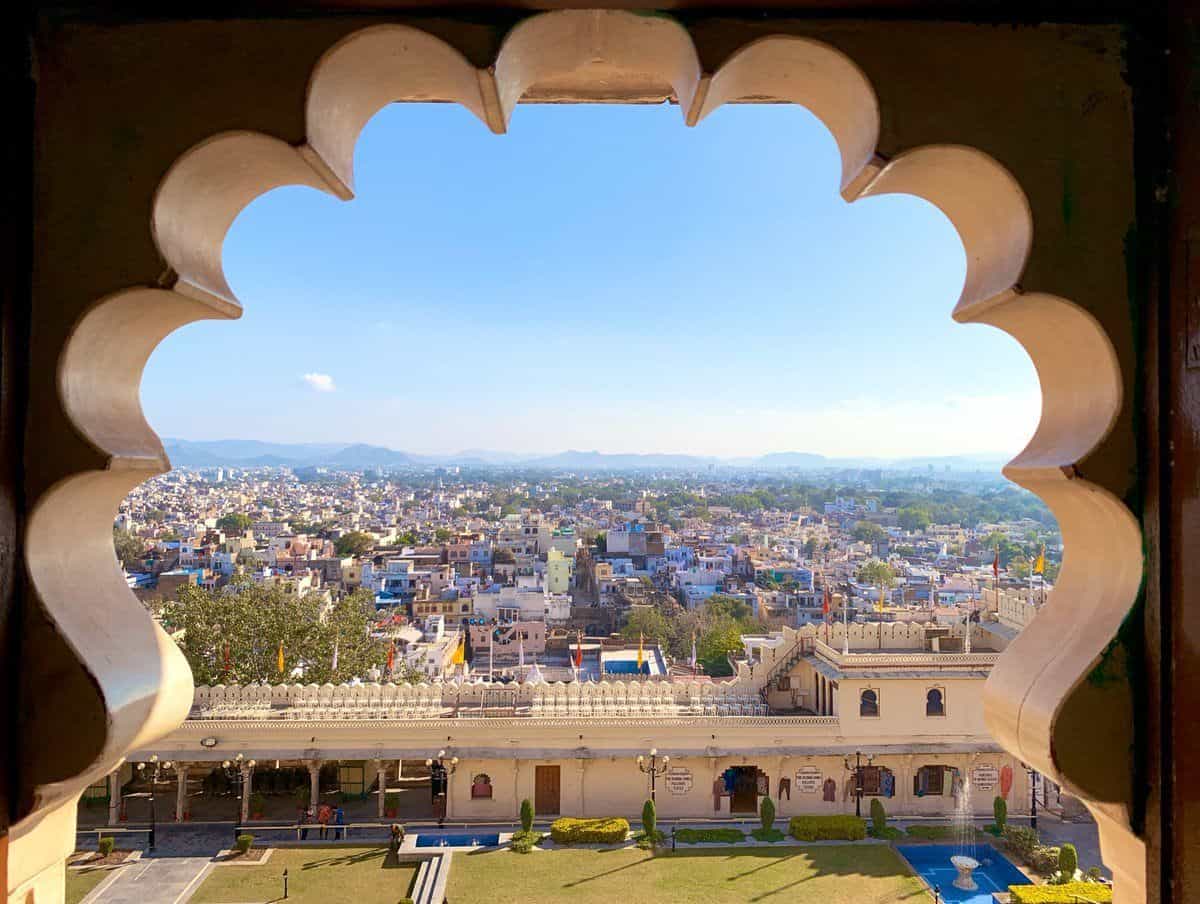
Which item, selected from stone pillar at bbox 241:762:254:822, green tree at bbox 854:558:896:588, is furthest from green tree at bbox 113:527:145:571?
green tree at bbox 854:558:896:588

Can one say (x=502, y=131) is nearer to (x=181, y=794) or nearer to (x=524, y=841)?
(x=524, y=841)

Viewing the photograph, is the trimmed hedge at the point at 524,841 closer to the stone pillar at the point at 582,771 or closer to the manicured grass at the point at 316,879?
the manicured grass at the point at 316,879

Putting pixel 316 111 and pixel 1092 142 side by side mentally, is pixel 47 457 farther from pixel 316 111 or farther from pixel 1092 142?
pixel 1092 142

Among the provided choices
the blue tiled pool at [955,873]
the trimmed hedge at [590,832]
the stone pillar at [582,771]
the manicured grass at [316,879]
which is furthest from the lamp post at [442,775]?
the blue tiled pool at [955,873]

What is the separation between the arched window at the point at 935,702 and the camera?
1493 centimetres

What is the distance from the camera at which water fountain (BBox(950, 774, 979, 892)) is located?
476 inches

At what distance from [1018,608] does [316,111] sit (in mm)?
19500

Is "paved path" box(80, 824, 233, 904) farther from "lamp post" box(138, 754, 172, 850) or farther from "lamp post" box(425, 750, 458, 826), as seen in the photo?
"lamp post" box(425, 750, 458, 826)

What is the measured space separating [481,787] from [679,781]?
385cm

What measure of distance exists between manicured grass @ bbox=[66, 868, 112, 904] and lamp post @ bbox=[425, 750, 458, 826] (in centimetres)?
539

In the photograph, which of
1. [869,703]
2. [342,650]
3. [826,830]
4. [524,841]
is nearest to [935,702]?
[869,703]

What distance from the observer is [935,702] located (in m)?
15.0

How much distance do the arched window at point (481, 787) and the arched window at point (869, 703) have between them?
7362 millimetres

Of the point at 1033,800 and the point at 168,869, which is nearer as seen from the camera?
the point at 168,869
